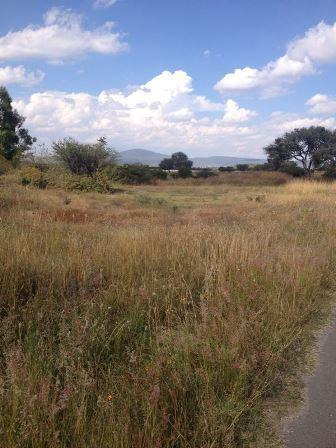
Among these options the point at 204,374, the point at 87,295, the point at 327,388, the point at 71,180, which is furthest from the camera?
the point at 71,180

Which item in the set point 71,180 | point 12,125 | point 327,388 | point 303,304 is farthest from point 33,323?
point 12,125

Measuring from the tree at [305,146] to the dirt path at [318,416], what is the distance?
1925 inches

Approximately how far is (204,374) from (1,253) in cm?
310

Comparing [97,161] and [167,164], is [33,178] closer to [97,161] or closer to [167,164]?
[97,161]

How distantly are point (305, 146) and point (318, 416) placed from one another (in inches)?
2115

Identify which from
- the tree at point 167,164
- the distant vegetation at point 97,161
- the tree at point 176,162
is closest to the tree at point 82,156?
the distant vegetation at point 97,161

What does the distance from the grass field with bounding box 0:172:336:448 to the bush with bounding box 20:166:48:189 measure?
60.3ft

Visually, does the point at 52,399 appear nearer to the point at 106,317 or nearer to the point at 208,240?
the point at 106,317

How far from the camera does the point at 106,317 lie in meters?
4.86

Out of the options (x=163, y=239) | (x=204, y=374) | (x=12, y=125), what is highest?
(x=12, y=125)

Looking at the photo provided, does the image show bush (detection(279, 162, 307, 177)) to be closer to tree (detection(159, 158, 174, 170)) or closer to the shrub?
tree (detection(159, 158, 174, 170))

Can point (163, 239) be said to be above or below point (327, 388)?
above

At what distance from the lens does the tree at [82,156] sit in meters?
30.6

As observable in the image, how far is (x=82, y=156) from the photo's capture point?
1215 inches
